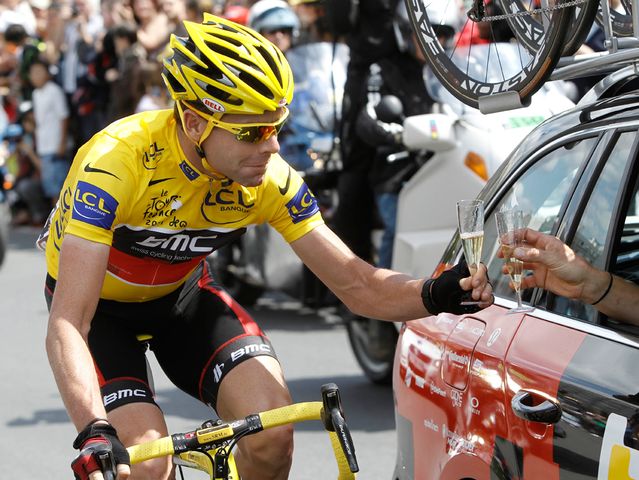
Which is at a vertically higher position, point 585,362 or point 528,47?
point 528,47

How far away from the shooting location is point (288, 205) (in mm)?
4484

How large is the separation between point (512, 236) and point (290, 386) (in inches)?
212

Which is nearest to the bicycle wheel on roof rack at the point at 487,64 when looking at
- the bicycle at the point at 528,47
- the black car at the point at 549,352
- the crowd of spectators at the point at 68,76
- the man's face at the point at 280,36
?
the bicycle at the point at 528,47

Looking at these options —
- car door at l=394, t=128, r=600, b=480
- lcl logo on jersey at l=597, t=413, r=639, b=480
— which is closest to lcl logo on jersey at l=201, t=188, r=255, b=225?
car door at l=394, t=128, r=600, b=480

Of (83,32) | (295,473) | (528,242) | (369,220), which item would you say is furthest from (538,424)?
(83,32)

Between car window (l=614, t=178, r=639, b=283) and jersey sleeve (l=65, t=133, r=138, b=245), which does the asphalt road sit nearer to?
jersey sleeve (l=65, t=133, r=138, b=245)

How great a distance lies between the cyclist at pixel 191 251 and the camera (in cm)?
393

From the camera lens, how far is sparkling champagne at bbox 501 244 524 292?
3525mm

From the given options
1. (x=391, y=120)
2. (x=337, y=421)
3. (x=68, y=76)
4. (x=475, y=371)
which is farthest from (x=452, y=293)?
(x=68, y=76)

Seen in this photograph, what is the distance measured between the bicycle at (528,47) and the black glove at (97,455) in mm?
1556

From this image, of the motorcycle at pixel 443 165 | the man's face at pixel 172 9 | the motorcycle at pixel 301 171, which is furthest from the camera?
the man's face at pixel 172 9

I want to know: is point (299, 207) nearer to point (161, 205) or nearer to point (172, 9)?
point (161, 205)

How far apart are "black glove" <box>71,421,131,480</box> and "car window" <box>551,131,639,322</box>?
1.27 meters

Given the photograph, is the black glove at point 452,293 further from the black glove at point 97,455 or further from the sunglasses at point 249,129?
the black glove at point 97,455
